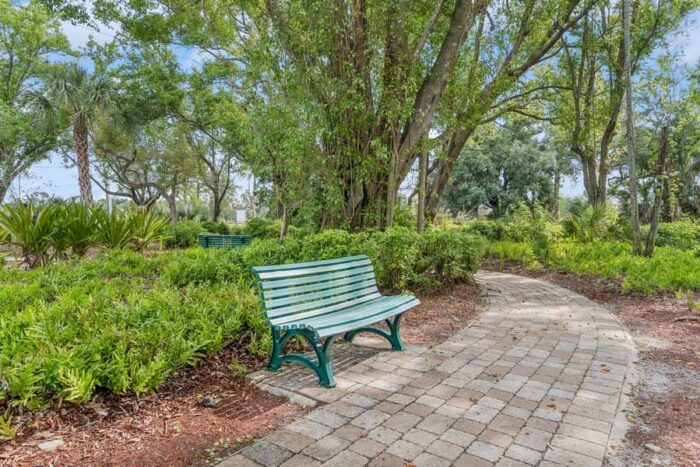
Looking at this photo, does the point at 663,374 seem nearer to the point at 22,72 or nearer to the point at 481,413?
the point at 481,413

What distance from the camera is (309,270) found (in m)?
3.46

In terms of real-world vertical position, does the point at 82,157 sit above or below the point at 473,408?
above

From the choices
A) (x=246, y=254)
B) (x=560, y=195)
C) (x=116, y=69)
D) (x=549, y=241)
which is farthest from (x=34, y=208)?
(x=560, y=195)

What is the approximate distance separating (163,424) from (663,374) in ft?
12.7

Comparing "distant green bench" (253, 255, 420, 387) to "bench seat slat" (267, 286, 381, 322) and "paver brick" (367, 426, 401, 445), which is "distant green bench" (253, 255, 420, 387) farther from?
"paver brick" (367, 426, 401, 445)

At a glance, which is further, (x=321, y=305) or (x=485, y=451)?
(x=321, y=305)

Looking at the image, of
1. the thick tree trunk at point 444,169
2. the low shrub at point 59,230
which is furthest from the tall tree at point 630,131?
the low shrub at point 59,230

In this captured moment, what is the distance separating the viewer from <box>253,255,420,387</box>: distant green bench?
2.96 m

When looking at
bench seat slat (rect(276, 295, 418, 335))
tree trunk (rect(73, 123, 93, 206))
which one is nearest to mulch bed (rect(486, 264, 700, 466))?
bench seat slat (rect(276, 295, 418, 335))

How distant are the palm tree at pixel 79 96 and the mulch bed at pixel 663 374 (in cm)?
1577

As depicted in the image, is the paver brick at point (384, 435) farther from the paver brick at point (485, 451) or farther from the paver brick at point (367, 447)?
the paver brick at point (485, 451)

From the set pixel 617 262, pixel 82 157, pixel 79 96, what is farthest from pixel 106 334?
pixel 82 157

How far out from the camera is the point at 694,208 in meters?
23.1

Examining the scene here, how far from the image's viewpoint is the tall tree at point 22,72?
56.7 ft
